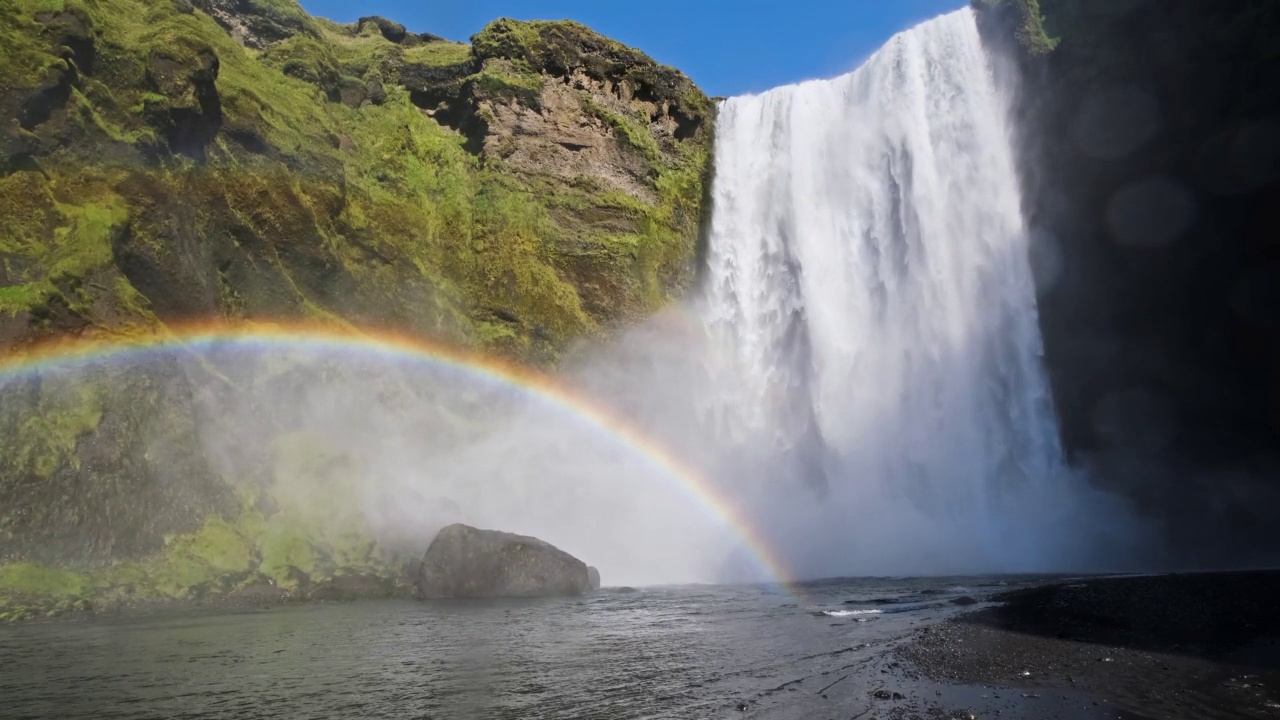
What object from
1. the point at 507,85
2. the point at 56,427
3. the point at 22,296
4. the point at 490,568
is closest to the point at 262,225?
the point at 22,296

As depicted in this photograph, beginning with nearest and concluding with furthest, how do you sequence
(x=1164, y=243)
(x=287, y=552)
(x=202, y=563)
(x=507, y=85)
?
(x=202, y=563) < (x=287, y=552) < (x=1164, y=243) < (x=507, y=85)

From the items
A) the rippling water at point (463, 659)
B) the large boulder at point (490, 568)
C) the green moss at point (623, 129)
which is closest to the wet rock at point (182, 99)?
the rippling water at point (463, 659)

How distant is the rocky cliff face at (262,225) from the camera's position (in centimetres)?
2156

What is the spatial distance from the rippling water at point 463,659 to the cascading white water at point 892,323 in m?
11.3

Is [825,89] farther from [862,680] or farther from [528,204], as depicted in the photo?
[862,680]

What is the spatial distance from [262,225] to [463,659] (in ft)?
73.4

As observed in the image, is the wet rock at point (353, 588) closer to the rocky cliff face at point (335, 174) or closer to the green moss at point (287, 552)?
the green moss at point (287, 552)

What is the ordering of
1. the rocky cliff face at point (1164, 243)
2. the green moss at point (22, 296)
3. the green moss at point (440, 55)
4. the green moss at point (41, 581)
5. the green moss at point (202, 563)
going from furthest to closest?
the green moss at point (440, 55) → the rocky cliff face at point (1164, 243) → the green moss at point (202, 563) → the green moss at point (22, 296) → the green moss at point (41, 581)

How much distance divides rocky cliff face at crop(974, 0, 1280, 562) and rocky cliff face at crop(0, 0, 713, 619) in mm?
17320

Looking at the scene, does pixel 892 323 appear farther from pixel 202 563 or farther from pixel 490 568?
pixel 202 563

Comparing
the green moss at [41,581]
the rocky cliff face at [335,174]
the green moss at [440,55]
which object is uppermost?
the green moss at [440,55]

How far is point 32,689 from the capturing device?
410 inches

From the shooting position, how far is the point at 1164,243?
29.9 m

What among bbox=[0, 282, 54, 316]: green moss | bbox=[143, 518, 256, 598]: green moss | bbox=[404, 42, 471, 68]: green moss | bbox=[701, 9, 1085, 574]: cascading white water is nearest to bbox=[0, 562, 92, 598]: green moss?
bbox=[143, 518, 256, 598]: green moss
